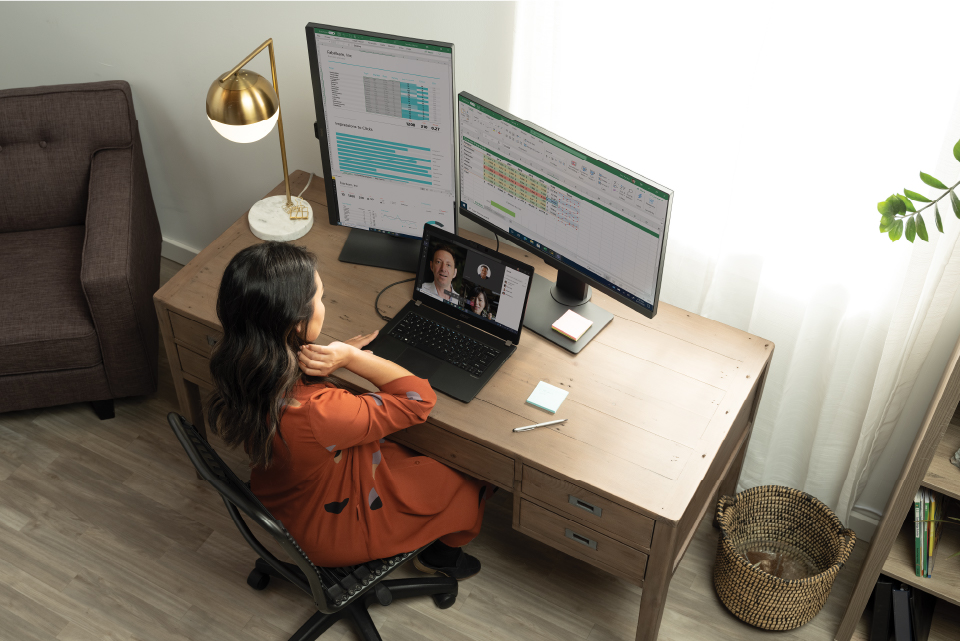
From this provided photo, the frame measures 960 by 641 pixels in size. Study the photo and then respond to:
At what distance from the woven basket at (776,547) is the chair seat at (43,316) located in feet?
6.02

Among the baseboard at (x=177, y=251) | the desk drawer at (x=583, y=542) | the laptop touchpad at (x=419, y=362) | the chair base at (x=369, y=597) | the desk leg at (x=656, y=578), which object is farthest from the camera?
the baseboard at (x=177, y=251)

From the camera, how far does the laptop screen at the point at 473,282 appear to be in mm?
1874

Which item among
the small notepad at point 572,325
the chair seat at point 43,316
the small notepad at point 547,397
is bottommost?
the chair seat at point 43,316

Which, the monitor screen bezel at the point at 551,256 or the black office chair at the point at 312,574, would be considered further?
the monitor screen bezel at the point at 551,256

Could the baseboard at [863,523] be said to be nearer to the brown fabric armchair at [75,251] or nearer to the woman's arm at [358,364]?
the woman's arm at [358,364]

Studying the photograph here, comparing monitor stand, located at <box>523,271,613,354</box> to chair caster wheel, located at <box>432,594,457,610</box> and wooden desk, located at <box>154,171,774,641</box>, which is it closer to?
wooden desk, located at <box>154,171,774,641</box>

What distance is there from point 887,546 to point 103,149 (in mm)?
2478

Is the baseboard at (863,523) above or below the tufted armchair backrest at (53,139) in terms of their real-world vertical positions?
below

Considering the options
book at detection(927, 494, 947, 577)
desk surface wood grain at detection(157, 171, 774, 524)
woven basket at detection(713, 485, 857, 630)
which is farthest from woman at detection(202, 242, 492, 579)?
book at detection(927, 494, 947, 577)

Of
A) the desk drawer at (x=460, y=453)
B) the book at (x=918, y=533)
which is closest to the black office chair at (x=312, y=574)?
the desk drawer at (x=460, y=453)

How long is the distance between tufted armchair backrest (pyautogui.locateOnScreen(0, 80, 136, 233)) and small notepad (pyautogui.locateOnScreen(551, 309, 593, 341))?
157 centimetres

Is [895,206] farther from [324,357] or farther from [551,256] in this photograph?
[324,357]

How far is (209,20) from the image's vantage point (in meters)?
2.48

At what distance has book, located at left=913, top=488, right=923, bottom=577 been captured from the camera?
193 centimetres
